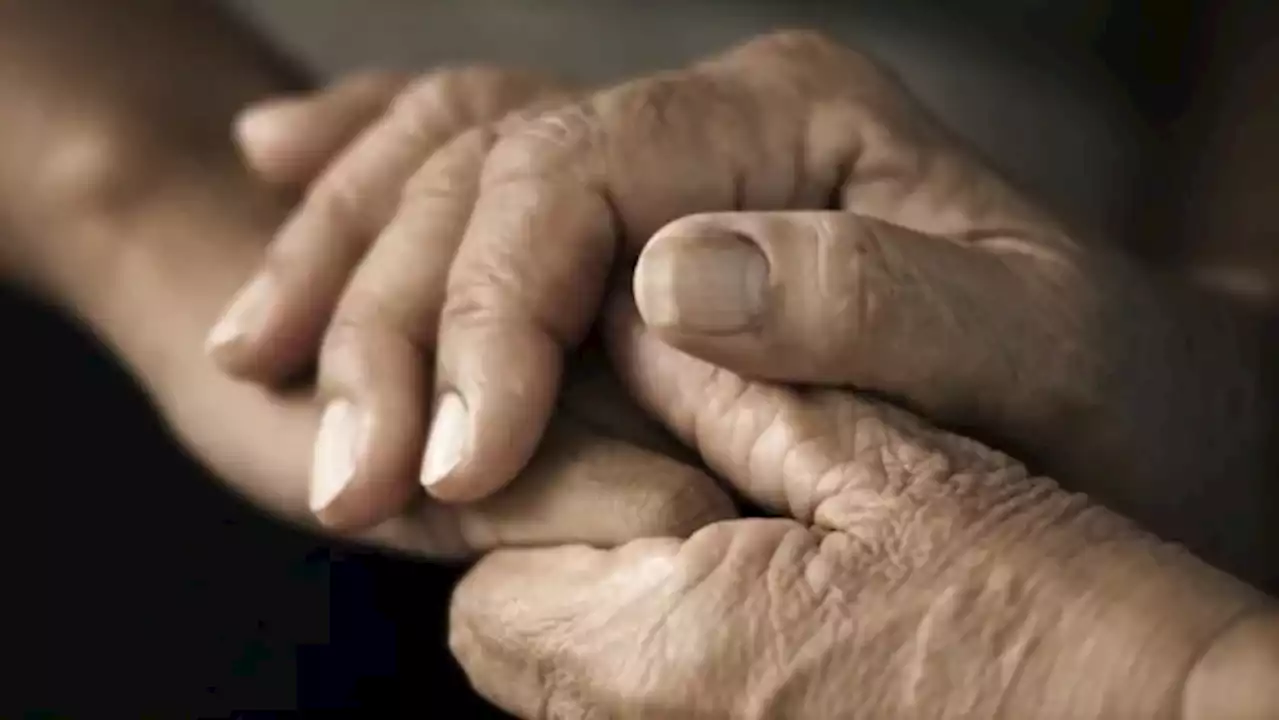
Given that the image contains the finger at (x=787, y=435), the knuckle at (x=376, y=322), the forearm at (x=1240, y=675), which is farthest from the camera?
the knuckle at (x=376, y=322)

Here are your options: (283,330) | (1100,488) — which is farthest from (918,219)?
(283,330)

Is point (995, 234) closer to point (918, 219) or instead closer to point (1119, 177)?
point (918, 219)

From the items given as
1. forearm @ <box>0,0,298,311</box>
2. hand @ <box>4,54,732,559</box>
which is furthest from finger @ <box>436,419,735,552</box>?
forearm @ <box>0,0,298,311</box>

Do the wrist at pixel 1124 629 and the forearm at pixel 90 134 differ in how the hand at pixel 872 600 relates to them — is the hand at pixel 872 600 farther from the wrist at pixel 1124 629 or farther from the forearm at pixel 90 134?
the forearm at pixel 90 134

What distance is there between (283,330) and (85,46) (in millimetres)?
354

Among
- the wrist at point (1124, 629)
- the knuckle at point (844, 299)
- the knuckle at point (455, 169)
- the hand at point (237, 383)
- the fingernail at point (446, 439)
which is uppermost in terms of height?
the knuckle at point (844, 299)

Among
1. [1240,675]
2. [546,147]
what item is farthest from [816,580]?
[546,147]

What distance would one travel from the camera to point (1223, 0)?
2.77ft

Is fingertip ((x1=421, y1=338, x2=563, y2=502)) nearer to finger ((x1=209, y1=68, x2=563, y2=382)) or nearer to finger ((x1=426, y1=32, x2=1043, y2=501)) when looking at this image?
finger ((x1=426, y1=32, x2=1043, y2=501))

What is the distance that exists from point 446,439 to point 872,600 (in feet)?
0.60

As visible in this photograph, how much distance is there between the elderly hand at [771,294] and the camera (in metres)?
0.50

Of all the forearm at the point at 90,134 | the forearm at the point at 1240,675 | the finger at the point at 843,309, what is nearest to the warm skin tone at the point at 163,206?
the forearm at the point at 90,134

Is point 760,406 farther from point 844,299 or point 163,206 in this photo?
point 163,206

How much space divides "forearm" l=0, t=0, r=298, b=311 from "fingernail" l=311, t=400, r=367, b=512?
0.26m
